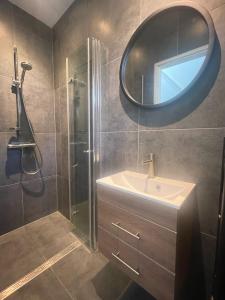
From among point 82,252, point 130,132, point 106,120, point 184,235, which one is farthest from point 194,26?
point 82,252

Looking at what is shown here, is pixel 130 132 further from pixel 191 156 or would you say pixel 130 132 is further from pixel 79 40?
pixel 79 40

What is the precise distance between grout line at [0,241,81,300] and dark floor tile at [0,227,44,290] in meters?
0.04

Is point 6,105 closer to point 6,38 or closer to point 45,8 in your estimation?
point 6,38

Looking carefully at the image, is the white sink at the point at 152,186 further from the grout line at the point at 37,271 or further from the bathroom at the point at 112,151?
the grout line at the point at 37,271

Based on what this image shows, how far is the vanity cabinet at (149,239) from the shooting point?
761 mm

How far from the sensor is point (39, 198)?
7.16 feet

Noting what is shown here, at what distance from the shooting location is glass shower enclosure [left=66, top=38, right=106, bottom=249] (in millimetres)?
1458

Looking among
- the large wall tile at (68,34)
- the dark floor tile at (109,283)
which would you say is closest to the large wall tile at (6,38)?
the large wall tile at (68,34)

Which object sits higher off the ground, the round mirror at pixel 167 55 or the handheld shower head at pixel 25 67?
the handheld shower head at pixel 25 67

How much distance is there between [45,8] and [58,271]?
9.43ft

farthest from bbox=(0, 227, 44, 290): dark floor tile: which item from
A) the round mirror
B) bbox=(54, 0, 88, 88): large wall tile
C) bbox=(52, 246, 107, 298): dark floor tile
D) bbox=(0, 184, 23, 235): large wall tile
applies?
bbox=(54, 0, 88, 88): large wall tile

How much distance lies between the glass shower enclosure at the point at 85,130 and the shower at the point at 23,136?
0.54 m

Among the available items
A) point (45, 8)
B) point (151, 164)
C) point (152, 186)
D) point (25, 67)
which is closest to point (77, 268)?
point (152, 186)

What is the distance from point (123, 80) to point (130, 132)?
1.54 ft
